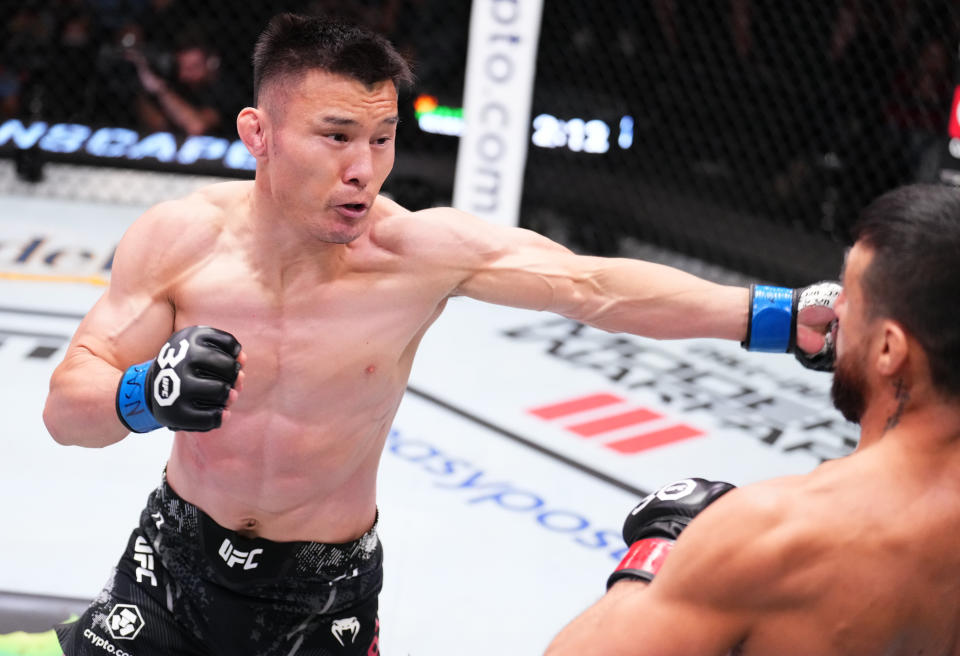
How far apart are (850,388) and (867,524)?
154 millimetres

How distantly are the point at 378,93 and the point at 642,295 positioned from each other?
547 millimetres

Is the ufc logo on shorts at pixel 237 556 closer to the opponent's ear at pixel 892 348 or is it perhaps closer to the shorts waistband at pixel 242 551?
the shorts waistband at pixel 242 551

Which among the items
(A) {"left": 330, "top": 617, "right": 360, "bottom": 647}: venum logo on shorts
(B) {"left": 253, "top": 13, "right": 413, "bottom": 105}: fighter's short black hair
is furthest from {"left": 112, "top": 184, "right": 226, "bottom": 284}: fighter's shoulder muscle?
(A) {"left": 330, "top": 617, "right": 360, "bottom": 647}: venum logo on shorts

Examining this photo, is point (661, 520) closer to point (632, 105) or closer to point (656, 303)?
point (656, 303)

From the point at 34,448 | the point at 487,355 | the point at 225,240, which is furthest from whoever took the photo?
the point at 487,355

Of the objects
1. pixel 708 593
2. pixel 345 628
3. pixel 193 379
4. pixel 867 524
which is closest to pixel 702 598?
pixel 708 593

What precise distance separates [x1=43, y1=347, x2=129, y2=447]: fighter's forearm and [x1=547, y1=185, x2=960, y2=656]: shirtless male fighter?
0.83m

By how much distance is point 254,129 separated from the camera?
1.90 metres

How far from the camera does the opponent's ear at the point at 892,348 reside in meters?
1.23

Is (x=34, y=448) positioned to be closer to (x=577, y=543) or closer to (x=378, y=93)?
(x=577, y=543)

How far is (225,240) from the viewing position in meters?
1.95

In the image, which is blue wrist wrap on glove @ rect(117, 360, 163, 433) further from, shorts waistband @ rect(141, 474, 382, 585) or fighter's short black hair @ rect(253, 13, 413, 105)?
fighter's short black hair @ rect(253, 13, 413, 105)

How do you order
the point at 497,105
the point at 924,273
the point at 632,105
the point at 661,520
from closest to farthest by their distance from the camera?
the point at 924,273 → the point at 661,520 → the point at 497,105 → the point at 632,105

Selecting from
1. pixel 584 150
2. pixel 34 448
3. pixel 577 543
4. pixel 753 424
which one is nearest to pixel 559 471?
pixel 577 543
